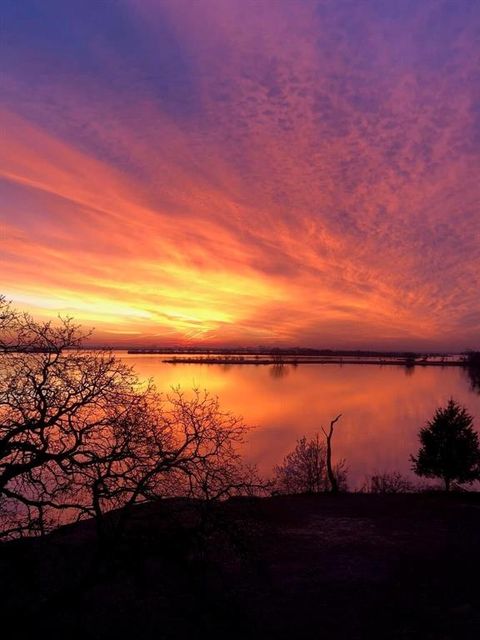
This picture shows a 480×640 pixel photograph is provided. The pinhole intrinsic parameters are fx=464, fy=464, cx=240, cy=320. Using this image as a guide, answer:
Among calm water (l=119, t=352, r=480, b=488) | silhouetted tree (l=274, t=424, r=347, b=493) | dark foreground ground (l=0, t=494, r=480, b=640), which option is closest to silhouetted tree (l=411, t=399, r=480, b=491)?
silhouetted tree (l=274, t=424, r=347, b=493)

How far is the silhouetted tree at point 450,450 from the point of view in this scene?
29969 millimetres

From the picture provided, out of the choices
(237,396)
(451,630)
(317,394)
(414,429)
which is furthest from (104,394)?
(317,394)

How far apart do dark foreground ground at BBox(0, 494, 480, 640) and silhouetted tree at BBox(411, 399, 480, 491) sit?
10.4 m

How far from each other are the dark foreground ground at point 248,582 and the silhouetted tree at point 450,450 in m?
10.4

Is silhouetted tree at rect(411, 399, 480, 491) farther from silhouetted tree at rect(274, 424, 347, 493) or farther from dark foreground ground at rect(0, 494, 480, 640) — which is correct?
dark foreground ground at rect(0, 494, 480, 640)

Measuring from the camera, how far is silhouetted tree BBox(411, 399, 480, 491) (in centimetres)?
2997

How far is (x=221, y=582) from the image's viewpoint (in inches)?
602

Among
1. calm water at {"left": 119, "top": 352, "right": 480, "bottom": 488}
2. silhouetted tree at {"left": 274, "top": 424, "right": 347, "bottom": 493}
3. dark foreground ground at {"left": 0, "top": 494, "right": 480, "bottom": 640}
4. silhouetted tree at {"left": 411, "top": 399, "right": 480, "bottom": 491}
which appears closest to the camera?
dark foreground ground at {"left": 0, "top": 494, "right": 480, "bottom": 640}

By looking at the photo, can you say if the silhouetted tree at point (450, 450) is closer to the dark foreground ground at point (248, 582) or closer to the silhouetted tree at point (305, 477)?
the silhouetted tree at point (305, 477)

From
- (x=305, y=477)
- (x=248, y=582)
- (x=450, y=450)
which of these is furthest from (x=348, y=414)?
(x=248, y=582)

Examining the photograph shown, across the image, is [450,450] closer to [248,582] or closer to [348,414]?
[248,582]

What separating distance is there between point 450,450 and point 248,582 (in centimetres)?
2008

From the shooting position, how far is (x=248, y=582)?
15.2 metres

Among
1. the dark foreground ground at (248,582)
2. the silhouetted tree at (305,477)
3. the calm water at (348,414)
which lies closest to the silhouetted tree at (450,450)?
the silhouetted tree at (305,477)
